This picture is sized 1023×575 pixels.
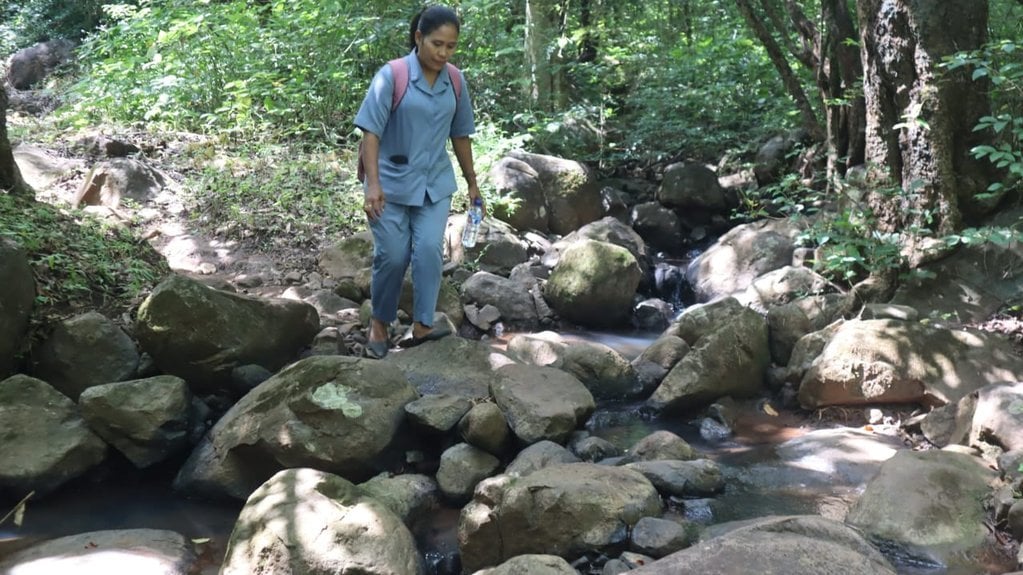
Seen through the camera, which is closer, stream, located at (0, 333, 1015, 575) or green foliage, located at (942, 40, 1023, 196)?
stream, located at (0, 333, 1015, 575)

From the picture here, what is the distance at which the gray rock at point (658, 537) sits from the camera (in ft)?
10.5

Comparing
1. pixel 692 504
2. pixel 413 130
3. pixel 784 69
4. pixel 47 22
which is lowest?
pixel 692 504

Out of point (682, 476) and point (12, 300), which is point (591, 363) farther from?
point (12, 300)

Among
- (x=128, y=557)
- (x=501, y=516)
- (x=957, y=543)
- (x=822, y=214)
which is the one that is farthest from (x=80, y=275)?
(x=822, y=214)

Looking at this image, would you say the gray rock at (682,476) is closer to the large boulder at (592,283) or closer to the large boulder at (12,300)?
the large boulder at (592,283)

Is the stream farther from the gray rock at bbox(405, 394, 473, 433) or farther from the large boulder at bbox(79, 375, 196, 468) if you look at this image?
the gray rock at bbox(405, 394, 473, 433)

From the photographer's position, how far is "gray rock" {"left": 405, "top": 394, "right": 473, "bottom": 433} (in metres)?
4.28

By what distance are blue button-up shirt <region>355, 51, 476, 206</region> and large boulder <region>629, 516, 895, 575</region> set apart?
8.90 feet

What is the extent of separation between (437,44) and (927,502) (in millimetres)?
3197

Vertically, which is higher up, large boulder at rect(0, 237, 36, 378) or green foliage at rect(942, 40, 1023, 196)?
green foliage at rect(942, 40, 1023, 196)

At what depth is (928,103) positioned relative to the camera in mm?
5578

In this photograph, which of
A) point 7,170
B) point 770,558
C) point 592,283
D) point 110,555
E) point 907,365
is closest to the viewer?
point 770,558

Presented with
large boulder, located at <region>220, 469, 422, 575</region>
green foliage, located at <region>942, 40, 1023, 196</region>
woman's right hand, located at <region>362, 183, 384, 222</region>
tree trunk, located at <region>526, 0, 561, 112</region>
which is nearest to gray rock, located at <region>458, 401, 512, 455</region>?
large boulder, located at <region>220, 469, 422, 575</region>

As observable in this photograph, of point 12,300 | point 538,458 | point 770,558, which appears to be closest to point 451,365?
point 538,458
